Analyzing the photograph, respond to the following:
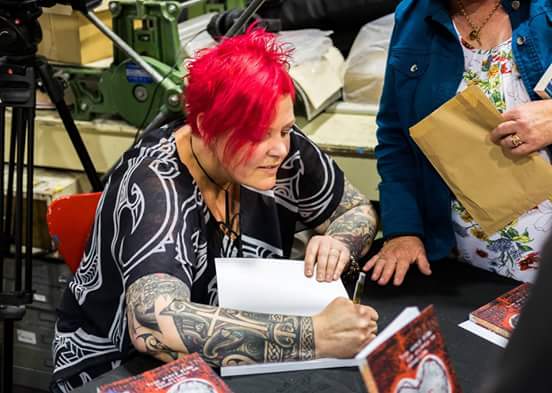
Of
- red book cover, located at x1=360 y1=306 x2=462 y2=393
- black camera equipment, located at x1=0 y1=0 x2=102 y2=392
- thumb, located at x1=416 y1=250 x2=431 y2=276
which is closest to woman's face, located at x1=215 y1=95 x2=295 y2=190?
thumb, located at x1=416 y1=250 x2=431 y2=276

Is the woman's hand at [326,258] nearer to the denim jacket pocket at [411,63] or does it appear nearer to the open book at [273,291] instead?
the open book at [273,291]

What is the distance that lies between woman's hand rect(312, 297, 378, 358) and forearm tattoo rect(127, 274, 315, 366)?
0.01 m

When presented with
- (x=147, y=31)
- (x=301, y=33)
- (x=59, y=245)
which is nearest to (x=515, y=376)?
(x=59, y=245)

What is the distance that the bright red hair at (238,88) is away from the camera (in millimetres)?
1249

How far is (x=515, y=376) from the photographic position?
0.45 metres

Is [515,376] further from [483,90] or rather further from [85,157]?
[85,157]

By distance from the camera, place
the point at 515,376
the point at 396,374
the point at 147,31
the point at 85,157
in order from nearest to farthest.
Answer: the point at 515,376, the point at 396,374, the point at 85,157, the point at 147,31

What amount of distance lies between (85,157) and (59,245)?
528 mm

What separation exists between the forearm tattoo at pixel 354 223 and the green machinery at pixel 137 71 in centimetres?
69

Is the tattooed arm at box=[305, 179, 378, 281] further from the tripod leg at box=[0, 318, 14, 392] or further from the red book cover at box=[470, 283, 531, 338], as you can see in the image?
the tripod leg at box=[0, 318, 14, 392]

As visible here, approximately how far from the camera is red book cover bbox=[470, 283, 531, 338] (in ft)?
4.10

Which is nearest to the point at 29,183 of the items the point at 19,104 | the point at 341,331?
the point at 19,104

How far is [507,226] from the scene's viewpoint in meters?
1.39

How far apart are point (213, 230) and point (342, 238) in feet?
0.87
